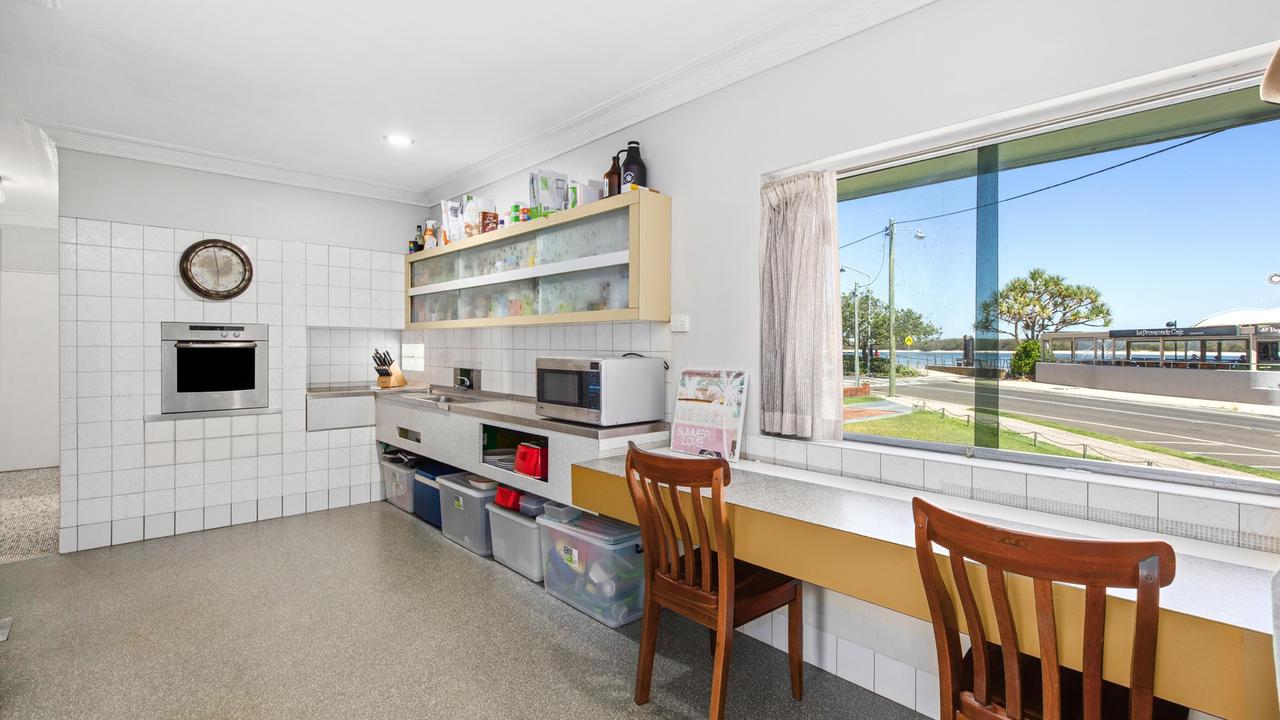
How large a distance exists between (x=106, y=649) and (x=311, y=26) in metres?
2.78

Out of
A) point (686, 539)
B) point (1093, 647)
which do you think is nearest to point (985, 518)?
point (1093, 647)

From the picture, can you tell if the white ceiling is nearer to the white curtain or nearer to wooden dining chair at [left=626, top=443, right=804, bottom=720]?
the white curtain

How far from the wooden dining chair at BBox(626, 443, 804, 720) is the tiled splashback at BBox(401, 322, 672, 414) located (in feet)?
3.58

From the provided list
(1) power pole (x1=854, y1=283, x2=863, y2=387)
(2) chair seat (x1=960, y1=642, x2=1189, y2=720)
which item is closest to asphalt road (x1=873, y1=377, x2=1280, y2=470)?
(1) power pole (x1=854, y1=283, x2=863, y2=387)

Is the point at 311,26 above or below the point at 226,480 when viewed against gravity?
above

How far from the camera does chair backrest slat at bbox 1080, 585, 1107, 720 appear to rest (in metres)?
1.15

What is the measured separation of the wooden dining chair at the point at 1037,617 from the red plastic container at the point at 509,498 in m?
2.42

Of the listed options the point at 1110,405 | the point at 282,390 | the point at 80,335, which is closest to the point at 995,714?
the point at 1110,405

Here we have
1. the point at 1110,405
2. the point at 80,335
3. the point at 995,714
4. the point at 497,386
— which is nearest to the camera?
the point at 995,714

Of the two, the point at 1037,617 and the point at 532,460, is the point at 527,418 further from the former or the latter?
the point at 1037,617

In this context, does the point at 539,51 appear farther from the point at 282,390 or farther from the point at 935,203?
the point at 282,390

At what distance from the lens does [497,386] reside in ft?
14.6

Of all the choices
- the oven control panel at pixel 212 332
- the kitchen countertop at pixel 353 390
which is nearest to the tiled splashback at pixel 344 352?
the kitchen countertop at pixel 353 390

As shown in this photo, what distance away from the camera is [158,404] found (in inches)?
159
